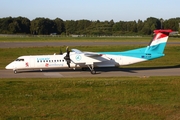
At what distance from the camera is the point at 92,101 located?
1686 centimetres

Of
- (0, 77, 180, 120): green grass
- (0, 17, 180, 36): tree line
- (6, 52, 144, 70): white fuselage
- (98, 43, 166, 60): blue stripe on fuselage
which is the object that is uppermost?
(0, 17, 180, 36): tree line

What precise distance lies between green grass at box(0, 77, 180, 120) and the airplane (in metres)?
9.43

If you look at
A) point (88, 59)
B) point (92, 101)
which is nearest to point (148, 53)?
point (88, 59)

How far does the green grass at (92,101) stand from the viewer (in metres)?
14.1

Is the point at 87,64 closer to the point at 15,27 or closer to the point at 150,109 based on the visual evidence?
the point at 150,109

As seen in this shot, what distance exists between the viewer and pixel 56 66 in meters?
32.7

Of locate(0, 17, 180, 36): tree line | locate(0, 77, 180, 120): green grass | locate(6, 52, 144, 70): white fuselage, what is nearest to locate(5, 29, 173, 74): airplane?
locate(6, 52, 144, 70): white fuselage

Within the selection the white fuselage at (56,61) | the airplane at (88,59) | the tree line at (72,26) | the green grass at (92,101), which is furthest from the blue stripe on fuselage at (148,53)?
the tree line at (72,26)

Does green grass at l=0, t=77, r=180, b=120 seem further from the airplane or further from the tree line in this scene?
the tree line

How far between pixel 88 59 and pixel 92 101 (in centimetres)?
1583

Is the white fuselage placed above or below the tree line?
below

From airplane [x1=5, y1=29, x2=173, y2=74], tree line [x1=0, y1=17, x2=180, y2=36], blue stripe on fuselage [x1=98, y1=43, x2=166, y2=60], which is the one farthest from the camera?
tree line [x1=0, y1=17, x2=180, y2=36]

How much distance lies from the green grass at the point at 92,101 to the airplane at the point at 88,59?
9.43 m

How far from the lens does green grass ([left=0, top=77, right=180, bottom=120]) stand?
14.1m
